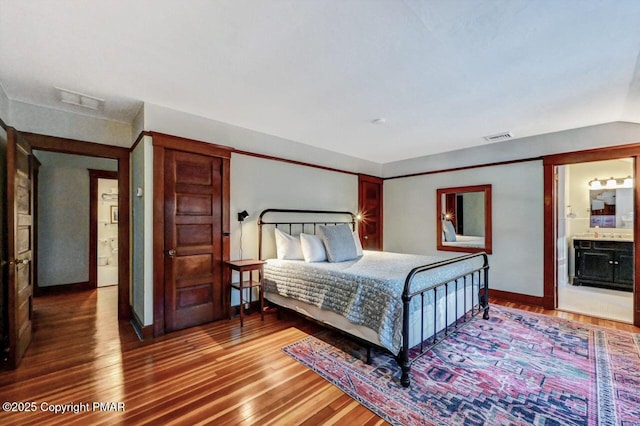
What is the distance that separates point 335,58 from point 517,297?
14.7 feet

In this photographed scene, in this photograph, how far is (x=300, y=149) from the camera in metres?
4.69

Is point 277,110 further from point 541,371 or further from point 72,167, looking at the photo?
point 72,167

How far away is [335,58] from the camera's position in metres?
2.21

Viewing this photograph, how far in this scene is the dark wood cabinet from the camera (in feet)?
16.1

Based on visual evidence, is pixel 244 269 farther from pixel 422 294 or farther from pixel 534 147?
pixel 534 147

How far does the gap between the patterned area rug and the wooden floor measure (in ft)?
0.79

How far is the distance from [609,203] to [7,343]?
8808 mm

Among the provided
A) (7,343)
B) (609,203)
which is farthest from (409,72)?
(609,203)

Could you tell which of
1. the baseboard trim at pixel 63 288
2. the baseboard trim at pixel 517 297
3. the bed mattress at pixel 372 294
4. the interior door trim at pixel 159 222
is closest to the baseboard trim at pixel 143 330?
the interior door trim at pixel 159 222

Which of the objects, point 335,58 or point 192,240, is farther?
point 192,240

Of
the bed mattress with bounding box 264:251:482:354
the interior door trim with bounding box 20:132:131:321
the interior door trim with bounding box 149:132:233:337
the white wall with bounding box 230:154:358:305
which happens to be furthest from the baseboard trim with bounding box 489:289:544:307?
the interior door trim with bounding box 20:132:131:321

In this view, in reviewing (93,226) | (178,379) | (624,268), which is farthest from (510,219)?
(93,226)

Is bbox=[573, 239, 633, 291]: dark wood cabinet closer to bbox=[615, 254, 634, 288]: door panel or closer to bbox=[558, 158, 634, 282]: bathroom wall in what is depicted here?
bbox=[615, 254, 634, 288]: door panel

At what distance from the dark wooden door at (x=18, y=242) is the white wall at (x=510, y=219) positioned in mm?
5626
